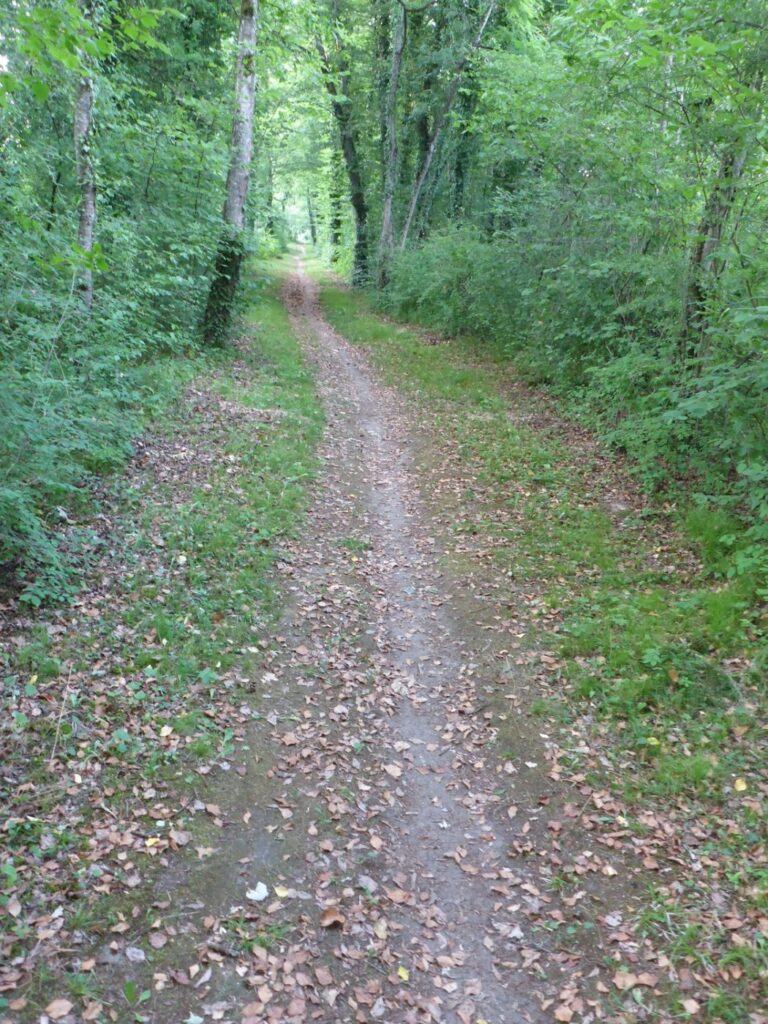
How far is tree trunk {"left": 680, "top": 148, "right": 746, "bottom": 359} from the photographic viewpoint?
30.0ft

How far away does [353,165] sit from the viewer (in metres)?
30.0

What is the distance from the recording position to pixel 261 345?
18.5 m

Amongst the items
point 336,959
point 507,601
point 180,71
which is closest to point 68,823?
point 336,959

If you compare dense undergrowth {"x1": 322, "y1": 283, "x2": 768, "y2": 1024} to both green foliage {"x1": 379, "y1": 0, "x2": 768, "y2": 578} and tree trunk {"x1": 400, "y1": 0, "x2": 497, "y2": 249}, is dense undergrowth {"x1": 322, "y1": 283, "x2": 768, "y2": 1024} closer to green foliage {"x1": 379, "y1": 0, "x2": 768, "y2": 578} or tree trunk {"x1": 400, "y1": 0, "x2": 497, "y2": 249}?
Answer: green foliage {"x1": 379, "y1": 0, "x2": 768, "y2": 578}

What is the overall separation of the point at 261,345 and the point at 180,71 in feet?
21.5

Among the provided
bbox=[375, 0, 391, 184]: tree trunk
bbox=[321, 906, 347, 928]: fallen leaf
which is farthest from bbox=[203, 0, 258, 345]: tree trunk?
bbox=[321, 906, 347, 928]: fallen leaf

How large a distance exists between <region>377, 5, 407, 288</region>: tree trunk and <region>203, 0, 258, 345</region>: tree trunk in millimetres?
11193

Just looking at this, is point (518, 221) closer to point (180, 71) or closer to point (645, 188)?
point (645, 188)

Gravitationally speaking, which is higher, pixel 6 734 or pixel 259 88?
pixel 259 88

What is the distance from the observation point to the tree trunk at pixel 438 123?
22203mm

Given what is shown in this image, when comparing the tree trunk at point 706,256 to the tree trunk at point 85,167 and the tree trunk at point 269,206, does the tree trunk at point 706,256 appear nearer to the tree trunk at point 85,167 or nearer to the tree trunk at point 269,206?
the tree trunk at point 85,167

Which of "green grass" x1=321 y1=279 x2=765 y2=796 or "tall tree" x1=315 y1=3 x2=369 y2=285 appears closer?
"green grass" x1=321 y1=279 x2=765 y2=796

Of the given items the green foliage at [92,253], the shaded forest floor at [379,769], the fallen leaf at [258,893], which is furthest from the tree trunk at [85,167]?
the fallen leaf at [258,893]

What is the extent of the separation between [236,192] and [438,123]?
505 inches
